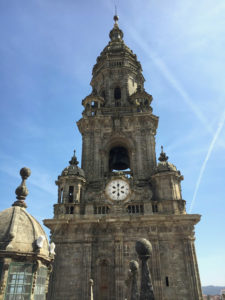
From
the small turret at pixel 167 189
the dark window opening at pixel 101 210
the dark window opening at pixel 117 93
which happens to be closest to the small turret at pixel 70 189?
the dark window opening at pixel 101 210

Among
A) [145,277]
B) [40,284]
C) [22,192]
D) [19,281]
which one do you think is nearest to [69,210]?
[22,192]

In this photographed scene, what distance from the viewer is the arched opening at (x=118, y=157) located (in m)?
33.5

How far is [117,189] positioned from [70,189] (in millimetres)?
4775

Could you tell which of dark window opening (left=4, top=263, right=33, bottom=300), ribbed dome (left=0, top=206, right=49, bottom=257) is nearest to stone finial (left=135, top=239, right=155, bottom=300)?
ribbed dome (left=0, top=206, right=49, bottom=257)

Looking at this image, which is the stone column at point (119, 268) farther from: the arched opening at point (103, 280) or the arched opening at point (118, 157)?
the arched opening at point (118, 157)

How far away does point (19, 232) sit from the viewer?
8.28m

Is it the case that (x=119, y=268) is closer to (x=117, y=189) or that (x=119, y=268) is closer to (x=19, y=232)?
(x=117, y=189)

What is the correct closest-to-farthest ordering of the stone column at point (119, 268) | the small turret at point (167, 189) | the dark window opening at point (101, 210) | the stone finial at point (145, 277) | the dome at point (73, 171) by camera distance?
the stone finial at point (145, 277) → the stone column at point (119, 268) → the small turret at point (167, 189) → the dark window opening at point (101, 210) → the dome at point (73, 171)

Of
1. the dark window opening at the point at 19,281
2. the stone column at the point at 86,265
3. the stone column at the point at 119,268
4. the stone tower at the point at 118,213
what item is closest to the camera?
the dark window opening at the point at 19,281

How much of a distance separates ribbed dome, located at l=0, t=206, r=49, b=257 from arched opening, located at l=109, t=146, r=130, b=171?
969 inches

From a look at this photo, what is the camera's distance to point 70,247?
2362 centimetres

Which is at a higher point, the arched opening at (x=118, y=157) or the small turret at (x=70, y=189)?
the arched opening at (x=118, y=157)

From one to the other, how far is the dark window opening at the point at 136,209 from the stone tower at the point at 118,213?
3.8 inches

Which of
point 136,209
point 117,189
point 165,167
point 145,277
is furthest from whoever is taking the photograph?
point 165,167
